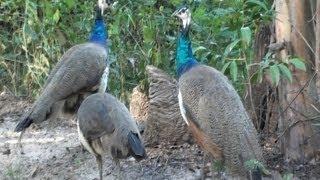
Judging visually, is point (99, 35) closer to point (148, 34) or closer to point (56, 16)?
point (148, 34)

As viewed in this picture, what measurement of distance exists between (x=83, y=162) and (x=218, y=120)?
4.94 feet

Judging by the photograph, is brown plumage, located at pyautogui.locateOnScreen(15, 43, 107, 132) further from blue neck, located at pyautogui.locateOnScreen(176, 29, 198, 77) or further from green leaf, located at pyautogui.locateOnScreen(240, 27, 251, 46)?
green leaf, located at pyautogui.locateOnScreen(240, 27, 251, 46)

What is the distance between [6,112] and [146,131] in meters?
2.26

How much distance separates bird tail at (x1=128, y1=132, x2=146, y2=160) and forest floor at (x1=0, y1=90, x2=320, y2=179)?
0.66 m

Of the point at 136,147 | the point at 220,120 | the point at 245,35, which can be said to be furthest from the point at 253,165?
the point at 245,35

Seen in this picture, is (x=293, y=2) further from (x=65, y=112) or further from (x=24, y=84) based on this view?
(x=24, y=84)

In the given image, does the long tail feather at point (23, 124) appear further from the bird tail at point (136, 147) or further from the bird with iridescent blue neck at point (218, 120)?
the bird with iridescent blue neck at point (218, 120)

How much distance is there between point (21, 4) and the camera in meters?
8.38

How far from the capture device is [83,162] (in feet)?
19.9

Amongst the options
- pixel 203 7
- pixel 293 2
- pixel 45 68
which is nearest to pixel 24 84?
pixel 45 68

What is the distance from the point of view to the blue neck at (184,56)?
18.5 ft

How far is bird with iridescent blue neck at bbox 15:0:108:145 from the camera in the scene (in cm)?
600

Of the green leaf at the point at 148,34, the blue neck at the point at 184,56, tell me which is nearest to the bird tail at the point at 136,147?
the blue neck at the point at 184,56

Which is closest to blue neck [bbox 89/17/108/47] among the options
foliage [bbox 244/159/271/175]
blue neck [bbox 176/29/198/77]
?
blue neck [bbox 176/29/198/77]
